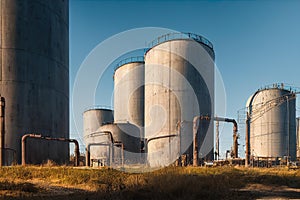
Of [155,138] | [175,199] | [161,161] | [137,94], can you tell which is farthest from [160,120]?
Answer: [175,199]

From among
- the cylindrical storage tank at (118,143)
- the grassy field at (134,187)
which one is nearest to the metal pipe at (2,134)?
the grassy field at (134,187)

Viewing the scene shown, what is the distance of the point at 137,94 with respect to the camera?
3741 cm

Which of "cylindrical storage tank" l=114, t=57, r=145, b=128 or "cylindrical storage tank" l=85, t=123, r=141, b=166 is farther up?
"cylindrical storage tank" l=114, t=57, r=145, b=128

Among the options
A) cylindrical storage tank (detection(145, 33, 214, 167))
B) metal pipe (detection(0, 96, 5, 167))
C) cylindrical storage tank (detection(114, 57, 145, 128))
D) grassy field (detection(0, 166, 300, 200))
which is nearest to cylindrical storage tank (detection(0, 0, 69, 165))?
metal pipe (detection(0, 96, 5, 167))

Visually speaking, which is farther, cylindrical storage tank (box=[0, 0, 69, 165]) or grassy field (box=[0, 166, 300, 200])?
cylindrical storage tank (box=[0, 0, 69, 165])

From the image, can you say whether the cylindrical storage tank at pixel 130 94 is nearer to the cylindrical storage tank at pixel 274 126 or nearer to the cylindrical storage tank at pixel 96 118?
the cylindrical storage tank at pixel 96 118

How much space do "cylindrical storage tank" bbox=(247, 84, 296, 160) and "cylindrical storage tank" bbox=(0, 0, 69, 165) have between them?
84.8 feet

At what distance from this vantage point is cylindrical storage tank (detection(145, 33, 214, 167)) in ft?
74.9

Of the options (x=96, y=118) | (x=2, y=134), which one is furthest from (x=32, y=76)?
(x=96, y=118)

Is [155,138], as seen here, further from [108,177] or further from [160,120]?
[108,177]

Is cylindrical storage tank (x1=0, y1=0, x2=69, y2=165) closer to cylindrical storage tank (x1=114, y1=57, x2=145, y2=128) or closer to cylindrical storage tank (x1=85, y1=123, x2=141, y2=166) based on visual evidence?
cylindrical storage tank (x1=85, y1=123, x2=141, y2=166)

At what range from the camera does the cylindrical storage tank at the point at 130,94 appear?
120ft

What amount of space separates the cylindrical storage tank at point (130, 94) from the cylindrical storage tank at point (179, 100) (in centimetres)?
1062

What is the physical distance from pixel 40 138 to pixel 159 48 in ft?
46.2
